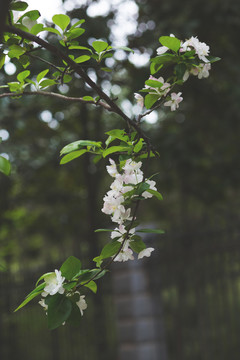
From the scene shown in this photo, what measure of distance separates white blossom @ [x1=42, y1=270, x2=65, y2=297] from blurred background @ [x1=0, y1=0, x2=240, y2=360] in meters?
3.13

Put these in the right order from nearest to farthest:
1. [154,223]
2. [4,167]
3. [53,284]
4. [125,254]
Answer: [4,167] → [53,284] → [125,254] → [154,223]

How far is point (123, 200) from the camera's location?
1281 mm

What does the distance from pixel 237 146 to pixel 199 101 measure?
0.82 meters

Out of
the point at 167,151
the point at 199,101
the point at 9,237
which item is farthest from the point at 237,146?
the point at 9,237

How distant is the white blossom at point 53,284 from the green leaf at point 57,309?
0.05ft

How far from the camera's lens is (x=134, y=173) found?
1335 millimetres

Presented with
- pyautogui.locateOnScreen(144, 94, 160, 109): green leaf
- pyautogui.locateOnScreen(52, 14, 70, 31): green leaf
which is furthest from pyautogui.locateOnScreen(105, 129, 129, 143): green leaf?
pyautogui.locateOnScreen(52, 14, 70, 31): green leaf

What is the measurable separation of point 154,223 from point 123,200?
14.1 feet

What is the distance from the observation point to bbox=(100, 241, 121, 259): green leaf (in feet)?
4.22

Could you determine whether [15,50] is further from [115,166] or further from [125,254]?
[125,254]

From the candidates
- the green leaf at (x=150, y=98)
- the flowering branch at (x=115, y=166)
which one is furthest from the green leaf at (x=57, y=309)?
the green leaf at (x=150, y=98)

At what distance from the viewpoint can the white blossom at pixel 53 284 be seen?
119 cm

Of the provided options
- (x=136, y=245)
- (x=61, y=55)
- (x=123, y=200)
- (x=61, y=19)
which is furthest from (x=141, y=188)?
(x=61, y=19)

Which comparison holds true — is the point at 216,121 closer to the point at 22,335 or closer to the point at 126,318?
the point at 126,318
